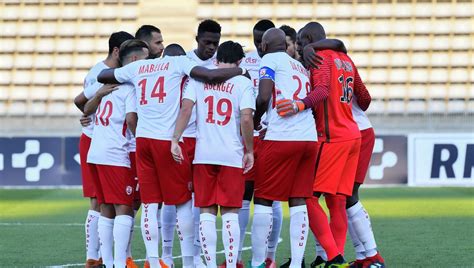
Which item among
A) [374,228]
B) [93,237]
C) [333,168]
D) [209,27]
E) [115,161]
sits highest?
[209,27]

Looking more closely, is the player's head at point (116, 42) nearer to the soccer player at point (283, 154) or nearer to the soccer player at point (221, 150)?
the soccer player at point (221, 150)

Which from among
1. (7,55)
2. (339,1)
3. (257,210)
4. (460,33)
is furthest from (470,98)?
(257,210)

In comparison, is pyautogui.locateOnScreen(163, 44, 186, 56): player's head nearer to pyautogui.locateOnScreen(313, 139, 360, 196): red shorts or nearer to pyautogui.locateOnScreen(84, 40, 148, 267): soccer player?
pyautogui.locateOnScreen(84, 40, 148, 267): soccer player

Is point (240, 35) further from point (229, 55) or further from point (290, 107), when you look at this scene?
point (229, 55)

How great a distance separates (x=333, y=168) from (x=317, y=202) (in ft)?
1.03

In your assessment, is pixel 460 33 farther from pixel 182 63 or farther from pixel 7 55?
pixel 182 63

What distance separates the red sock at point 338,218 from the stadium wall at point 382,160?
12.4 m

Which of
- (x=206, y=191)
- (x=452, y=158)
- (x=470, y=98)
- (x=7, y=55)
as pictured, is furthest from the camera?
(x=7, y=55)

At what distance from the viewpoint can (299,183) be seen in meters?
8.26

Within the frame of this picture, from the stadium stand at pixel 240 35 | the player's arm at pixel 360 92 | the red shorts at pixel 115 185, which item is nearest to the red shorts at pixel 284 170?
the player's arm at pixel 360 92

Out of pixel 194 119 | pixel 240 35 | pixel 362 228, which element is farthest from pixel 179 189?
pixel 240 35

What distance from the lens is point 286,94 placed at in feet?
27.1

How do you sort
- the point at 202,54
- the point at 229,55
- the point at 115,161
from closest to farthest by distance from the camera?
the point at 229,55, the point at 115,161, the point at 202,54

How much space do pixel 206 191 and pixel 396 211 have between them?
27.8 feet
